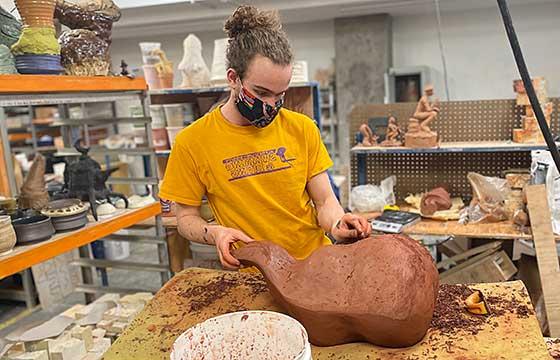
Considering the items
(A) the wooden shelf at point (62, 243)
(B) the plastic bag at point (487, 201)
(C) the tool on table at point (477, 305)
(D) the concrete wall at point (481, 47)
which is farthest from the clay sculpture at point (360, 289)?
(D) the concrete wall at point (481, 47)

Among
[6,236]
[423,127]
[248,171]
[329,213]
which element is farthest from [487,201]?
[6,236]

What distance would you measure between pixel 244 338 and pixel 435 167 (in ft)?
8.09

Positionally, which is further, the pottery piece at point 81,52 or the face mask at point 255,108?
the pottery piece at point 81,52

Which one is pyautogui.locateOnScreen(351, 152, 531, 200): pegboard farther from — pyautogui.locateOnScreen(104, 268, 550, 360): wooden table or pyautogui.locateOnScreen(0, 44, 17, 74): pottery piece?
pyautogui.locateOnScreen(0, 44, 17, 74): pottery piece

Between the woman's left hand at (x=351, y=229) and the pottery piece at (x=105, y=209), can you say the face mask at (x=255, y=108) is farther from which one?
the pottery piece at (x=105, y=209)

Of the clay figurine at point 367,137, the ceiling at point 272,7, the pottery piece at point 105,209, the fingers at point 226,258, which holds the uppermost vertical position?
the ceiling at point 272,7

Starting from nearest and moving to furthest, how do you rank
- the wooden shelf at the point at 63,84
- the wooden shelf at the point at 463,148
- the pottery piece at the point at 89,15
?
the wooden shelf at the point at 63,84 → the pottery piece at the point at 89,15 → the wooden shelf at the point at 463,148

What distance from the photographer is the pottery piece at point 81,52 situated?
81.5 inches

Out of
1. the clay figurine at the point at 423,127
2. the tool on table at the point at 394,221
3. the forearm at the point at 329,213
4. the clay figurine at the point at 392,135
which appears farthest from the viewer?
the clay figurine at the point at 392,135

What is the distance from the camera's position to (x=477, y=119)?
3.13 metres

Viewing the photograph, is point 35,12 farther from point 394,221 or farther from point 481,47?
point 481,47

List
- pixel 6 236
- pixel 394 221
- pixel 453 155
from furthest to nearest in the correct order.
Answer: pixel 453 155
pixel 394 221
pixel 6 236

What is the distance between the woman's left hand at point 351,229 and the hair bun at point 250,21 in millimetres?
611

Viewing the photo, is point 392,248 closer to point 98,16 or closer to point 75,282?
point 98,16
